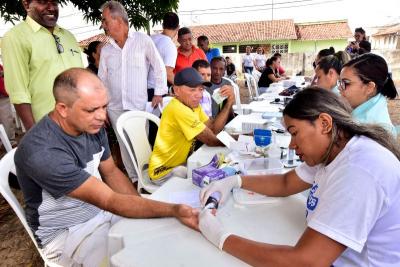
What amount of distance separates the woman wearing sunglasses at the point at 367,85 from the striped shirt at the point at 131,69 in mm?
1742

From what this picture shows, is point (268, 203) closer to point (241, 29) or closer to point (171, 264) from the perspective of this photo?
point (171, 264)

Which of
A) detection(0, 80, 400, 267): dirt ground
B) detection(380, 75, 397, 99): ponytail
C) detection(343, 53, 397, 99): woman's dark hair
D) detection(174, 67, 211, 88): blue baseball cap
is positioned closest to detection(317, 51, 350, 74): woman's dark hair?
detection(380, 75, 397, 99): ponytail

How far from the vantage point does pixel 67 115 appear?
1.45m

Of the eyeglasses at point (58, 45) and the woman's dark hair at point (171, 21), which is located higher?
the woman's dark hair at point (171, 21)

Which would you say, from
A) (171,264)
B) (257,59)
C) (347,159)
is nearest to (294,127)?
(347,159)

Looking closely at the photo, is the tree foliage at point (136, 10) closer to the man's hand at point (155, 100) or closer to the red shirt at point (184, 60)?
the red shirt at point (184, 60)

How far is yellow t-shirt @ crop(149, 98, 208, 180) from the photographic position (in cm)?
217

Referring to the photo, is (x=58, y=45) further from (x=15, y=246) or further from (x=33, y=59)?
(x=15, y=246)

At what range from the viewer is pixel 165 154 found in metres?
2.28

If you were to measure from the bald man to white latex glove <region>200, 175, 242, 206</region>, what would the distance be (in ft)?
0.52

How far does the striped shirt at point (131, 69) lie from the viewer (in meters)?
2.97

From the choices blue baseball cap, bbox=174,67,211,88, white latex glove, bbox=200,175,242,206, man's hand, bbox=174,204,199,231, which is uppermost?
blue baseball cap, bbox=174,67,211,88

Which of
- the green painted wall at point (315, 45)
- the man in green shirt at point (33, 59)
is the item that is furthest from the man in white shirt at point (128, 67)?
the green painted wall at point (315, 45)

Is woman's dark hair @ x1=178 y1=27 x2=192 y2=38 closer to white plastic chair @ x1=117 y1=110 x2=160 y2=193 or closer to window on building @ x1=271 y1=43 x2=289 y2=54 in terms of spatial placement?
white plastic chair @ x1=117 y1=110 x2=160 y2=193
